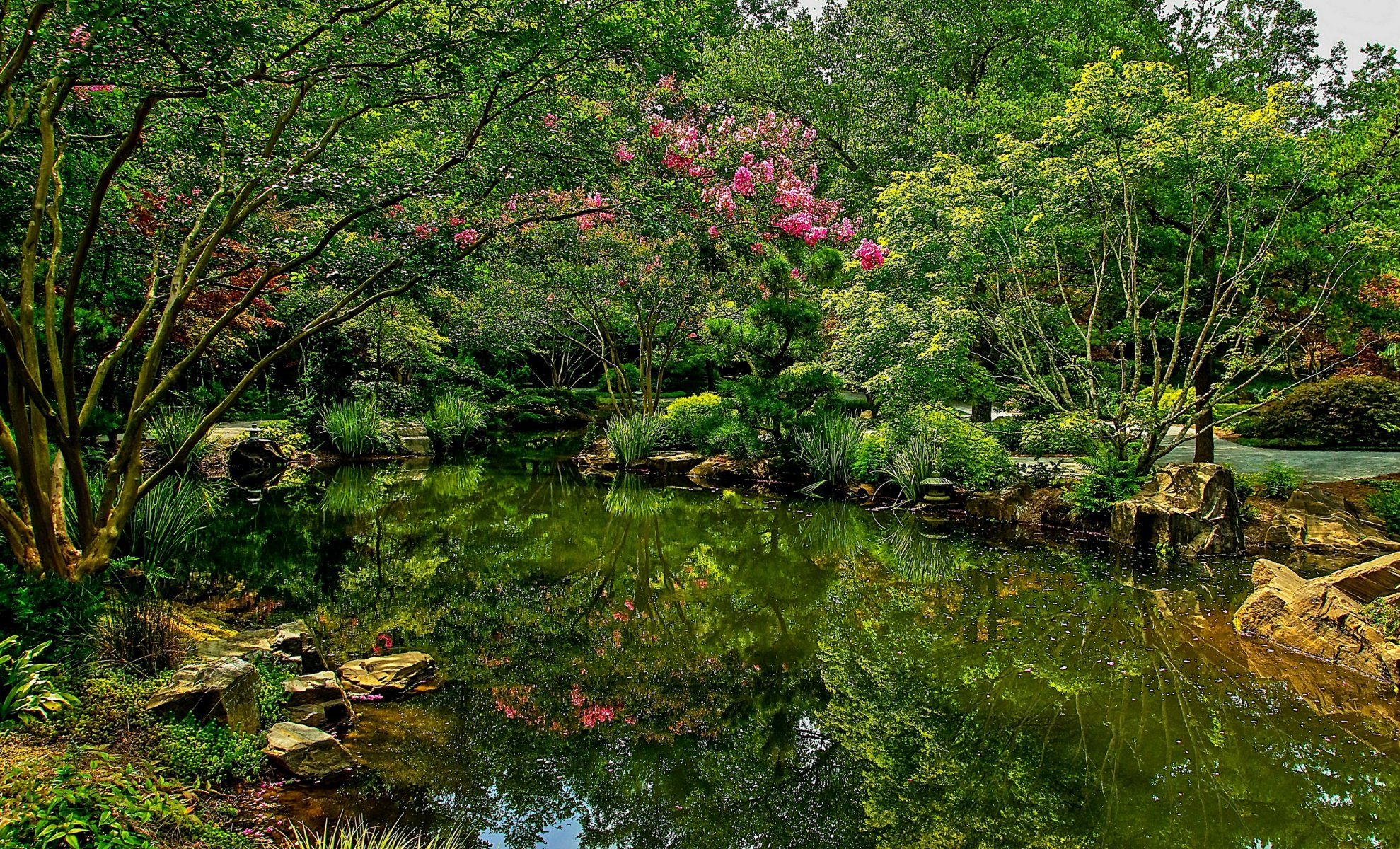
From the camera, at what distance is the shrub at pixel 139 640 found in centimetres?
367

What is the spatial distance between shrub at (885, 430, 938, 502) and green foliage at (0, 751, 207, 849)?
881cm

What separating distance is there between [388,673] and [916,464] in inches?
297

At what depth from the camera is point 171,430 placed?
10773mm

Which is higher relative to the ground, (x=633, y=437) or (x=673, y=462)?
(x=633, y=437)

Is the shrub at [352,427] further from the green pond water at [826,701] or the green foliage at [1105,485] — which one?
the green foliage at [1105,485]

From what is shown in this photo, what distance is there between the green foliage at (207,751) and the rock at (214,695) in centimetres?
5

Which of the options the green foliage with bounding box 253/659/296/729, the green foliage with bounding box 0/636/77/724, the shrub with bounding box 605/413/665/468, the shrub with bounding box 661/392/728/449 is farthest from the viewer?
the shrub with bounding box 605/413/665/468

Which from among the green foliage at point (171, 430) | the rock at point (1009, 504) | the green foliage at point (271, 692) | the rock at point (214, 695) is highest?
the green foliage at point (171, 430)

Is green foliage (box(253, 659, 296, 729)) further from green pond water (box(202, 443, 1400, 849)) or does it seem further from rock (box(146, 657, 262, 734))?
green pond water (box(202, 443, 1400, 849))

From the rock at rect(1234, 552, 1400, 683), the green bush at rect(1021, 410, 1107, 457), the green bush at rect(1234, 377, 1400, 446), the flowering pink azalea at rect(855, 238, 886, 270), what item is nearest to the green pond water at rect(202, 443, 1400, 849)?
the rock at rect(1234, 552, 1400, 683)

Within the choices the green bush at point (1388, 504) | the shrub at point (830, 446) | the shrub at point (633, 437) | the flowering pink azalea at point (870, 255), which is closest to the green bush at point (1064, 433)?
the green bush at point (1388, 504)

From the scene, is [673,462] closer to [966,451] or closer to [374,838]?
[966,451]

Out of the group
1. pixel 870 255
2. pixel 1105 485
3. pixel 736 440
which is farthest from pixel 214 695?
pixel 736 440

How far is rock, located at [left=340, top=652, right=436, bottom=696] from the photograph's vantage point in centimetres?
428
